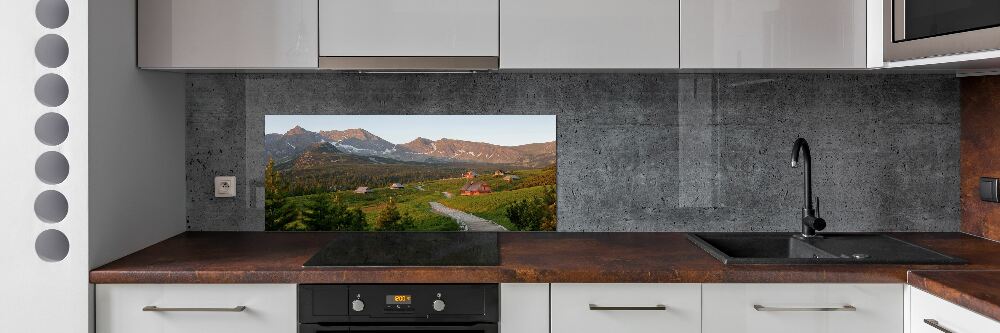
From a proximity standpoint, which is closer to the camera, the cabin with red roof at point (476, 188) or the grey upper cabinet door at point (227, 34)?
the grey upper cabinet door at point (227, 34)

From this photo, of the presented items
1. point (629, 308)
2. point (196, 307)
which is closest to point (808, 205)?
point (629, 308)

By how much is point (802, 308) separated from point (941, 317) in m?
0.31

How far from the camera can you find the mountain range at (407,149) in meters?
2.56

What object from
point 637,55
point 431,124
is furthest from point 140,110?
point 637,55

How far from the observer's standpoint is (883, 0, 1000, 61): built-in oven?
6.00ft

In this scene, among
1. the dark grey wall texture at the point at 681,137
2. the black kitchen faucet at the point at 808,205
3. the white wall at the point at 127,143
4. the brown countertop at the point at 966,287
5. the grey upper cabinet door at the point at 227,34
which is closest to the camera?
the brown countertop at the point at 966,287

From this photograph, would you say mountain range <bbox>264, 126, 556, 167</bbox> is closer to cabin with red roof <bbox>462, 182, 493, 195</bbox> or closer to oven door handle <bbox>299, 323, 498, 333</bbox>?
cabin with red roof <bbox>462, 182, 493, 195</bbox>

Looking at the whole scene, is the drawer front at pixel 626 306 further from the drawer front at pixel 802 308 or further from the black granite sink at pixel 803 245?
the black granite sink at pixel 803 245

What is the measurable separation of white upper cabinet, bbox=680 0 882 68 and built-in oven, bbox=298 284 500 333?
957 millimetres

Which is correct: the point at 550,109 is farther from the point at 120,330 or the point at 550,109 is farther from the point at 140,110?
the point at 120,330

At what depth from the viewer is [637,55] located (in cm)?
217

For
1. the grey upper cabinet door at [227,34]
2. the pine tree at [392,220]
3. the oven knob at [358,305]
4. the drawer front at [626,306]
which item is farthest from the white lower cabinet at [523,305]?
the grey upper cabinet door at [227,34]
